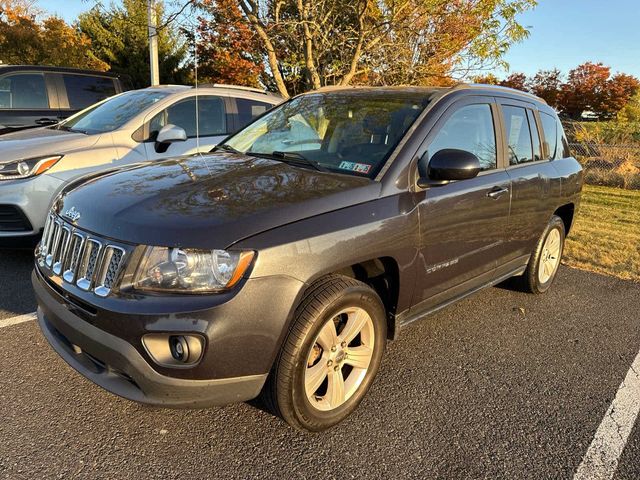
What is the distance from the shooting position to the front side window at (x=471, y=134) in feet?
10.4

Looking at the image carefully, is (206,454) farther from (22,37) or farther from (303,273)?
(22,37)

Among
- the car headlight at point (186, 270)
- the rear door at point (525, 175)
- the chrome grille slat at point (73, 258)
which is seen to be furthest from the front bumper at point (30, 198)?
the rear door at point (525, 175)

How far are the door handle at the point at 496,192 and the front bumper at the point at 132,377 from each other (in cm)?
204

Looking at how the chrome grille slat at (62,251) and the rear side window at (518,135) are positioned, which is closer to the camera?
the chrome grille slat at (62,251)

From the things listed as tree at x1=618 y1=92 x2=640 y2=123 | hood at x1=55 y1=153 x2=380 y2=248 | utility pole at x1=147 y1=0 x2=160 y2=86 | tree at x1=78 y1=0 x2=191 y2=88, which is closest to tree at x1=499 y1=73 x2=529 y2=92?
tree at x1=618 y1=92 x2=640 y2=123

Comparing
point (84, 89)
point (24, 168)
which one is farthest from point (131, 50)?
point (24, 168)

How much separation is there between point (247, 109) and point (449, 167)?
4.02 metres

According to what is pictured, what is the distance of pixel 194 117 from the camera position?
5.77m

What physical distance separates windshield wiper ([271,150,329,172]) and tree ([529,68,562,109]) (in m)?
36.2

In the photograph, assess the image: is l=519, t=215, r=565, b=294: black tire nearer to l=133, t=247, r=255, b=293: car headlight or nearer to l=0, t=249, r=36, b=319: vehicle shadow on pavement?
l=133, t=247, r=255, b=293: car headlight

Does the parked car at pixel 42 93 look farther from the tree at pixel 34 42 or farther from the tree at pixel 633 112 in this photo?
the tree at pixel 633 112

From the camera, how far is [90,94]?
794 cm

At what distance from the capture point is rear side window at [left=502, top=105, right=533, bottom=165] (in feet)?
12.6

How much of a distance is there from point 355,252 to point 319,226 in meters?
0.25
